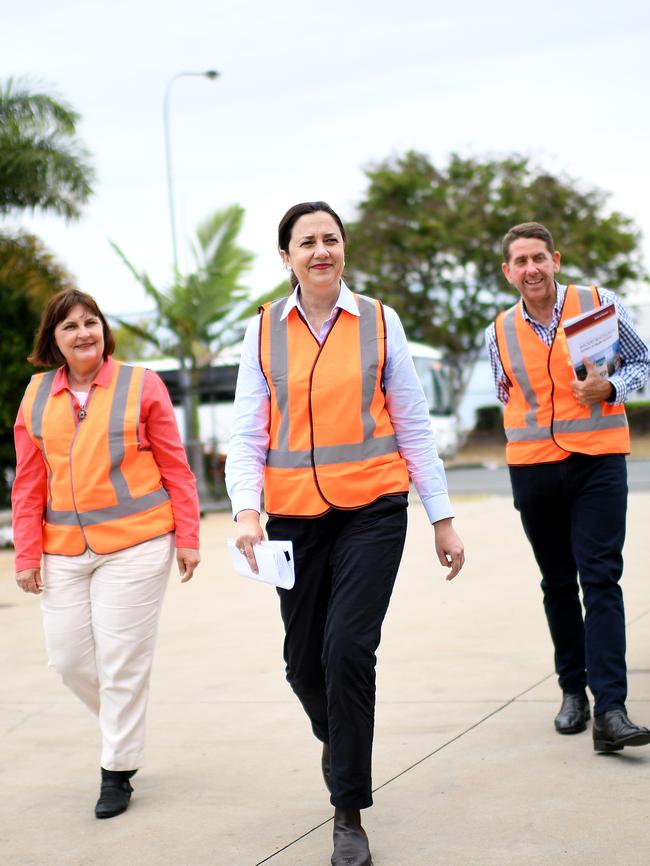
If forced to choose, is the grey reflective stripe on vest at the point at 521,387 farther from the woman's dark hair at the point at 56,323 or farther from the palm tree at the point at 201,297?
the palm tree at the point at 201,297

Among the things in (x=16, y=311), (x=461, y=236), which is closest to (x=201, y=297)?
(x=16, y=311)

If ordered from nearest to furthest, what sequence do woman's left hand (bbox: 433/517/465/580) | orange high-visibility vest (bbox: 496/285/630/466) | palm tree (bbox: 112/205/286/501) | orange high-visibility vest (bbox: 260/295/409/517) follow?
1. orange high-visibility vest (bbox: 260/295/409/517)
2. woman's left hand (bbox: 433/517/465/580)
3. orange high-visibility vest (bbox: 496/285/630/466)
4. palm tree (bbox: 112/205/286/501)

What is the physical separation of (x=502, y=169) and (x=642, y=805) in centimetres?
3411

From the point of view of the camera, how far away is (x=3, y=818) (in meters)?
4.37

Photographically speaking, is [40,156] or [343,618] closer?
[343,618]

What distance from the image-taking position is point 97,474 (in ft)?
14.9

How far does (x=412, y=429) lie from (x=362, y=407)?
21cm

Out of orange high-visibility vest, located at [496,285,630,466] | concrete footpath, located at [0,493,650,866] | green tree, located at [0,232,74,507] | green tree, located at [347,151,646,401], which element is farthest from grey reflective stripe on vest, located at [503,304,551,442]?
green tree, located at [347,151,646,401]

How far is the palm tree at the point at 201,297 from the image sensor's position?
69.8ft

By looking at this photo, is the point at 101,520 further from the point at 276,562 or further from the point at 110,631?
the point at 276,562

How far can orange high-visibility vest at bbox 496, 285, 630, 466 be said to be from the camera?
4.84m

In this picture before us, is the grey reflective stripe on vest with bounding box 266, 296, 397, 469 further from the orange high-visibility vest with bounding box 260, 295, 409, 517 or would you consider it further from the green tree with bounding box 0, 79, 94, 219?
the green tree with bounding box 0, 79, 94, 219

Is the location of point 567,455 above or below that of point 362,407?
below

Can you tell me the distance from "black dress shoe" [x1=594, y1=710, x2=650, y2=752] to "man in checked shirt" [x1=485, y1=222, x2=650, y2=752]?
138 millimetres
